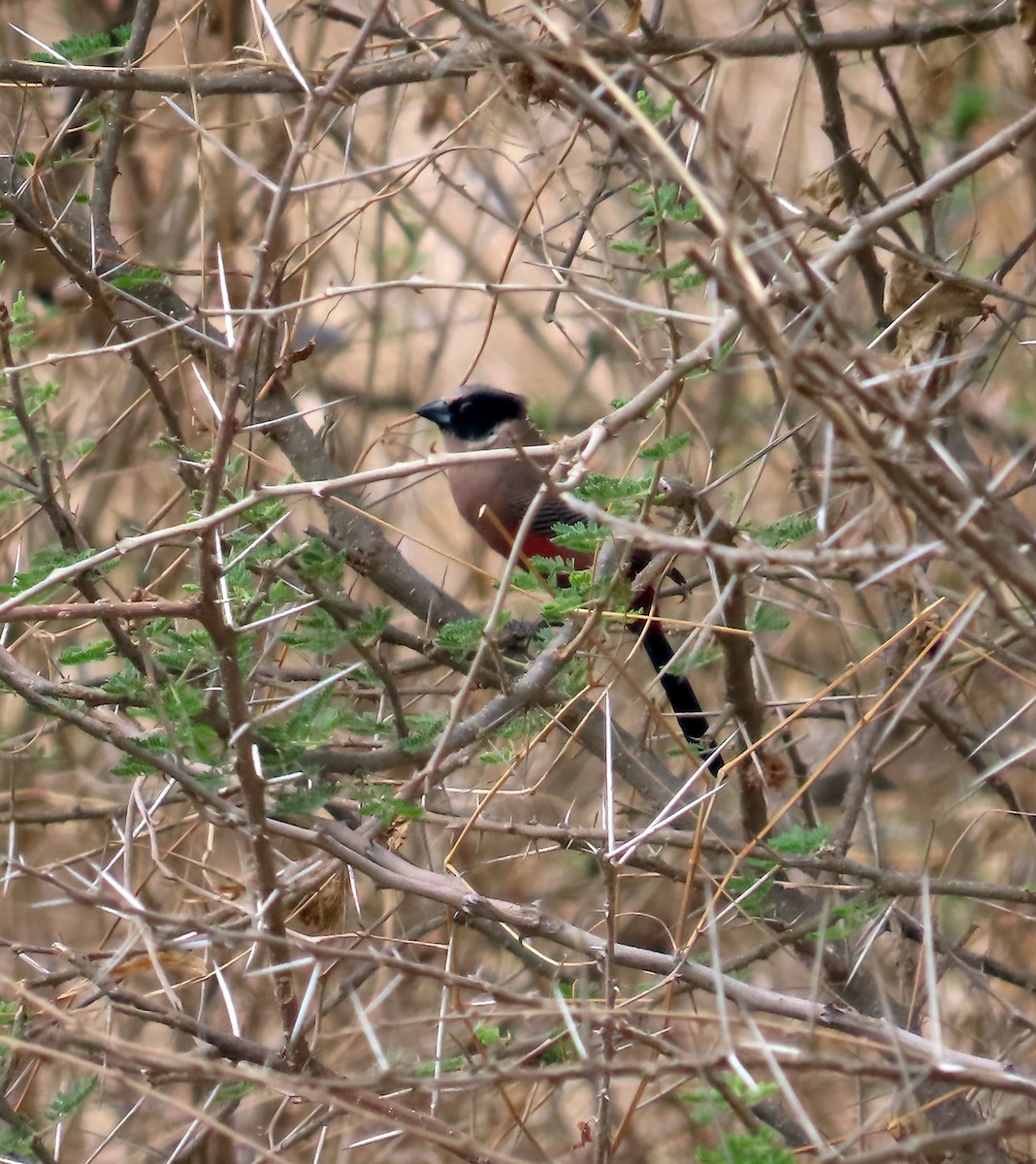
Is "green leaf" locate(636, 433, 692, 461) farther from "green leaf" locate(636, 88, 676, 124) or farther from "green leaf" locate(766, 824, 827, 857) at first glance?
"green leaf" locate(766, 824, 827, 857)

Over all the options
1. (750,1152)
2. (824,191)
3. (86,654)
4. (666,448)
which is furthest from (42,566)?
(824,191)

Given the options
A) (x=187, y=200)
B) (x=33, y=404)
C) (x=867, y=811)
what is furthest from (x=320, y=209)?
(x=867, y=811)

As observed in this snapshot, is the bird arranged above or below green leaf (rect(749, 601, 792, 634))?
below

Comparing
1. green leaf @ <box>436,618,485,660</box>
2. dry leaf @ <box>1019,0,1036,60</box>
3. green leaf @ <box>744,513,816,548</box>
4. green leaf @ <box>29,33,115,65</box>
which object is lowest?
green leaf @ <box>436,618,485,660</box>

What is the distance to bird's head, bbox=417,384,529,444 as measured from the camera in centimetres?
441

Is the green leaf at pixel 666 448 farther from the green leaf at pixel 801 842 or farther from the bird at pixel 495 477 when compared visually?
the bird at pixel 495 477

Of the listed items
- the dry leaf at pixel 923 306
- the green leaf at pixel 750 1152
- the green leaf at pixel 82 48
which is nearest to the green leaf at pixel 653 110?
the dry leaf at pixel 923 306

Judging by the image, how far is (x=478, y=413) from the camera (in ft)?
14.7

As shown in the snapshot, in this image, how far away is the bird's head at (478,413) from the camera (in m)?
4.41

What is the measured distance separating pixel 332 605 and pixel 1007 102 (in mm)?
2186

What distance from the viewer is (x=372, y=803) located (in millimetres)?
1809

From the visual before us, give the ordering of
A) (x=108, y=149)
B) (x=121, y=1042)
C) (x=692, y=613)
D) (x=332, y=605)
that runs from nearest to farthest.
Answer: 1. (x=121, y=1042)
2. (x=332, y=605)
3. (x=108, y=149)
4. (x=692, y=613)

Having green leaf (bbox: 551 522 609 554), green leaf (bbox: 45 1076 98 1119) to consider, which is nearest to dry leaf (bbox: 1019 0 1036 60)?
green leaf (bbox: 551 522 609 554)

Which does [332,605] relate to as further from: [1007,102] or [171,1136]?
[1007,102]
